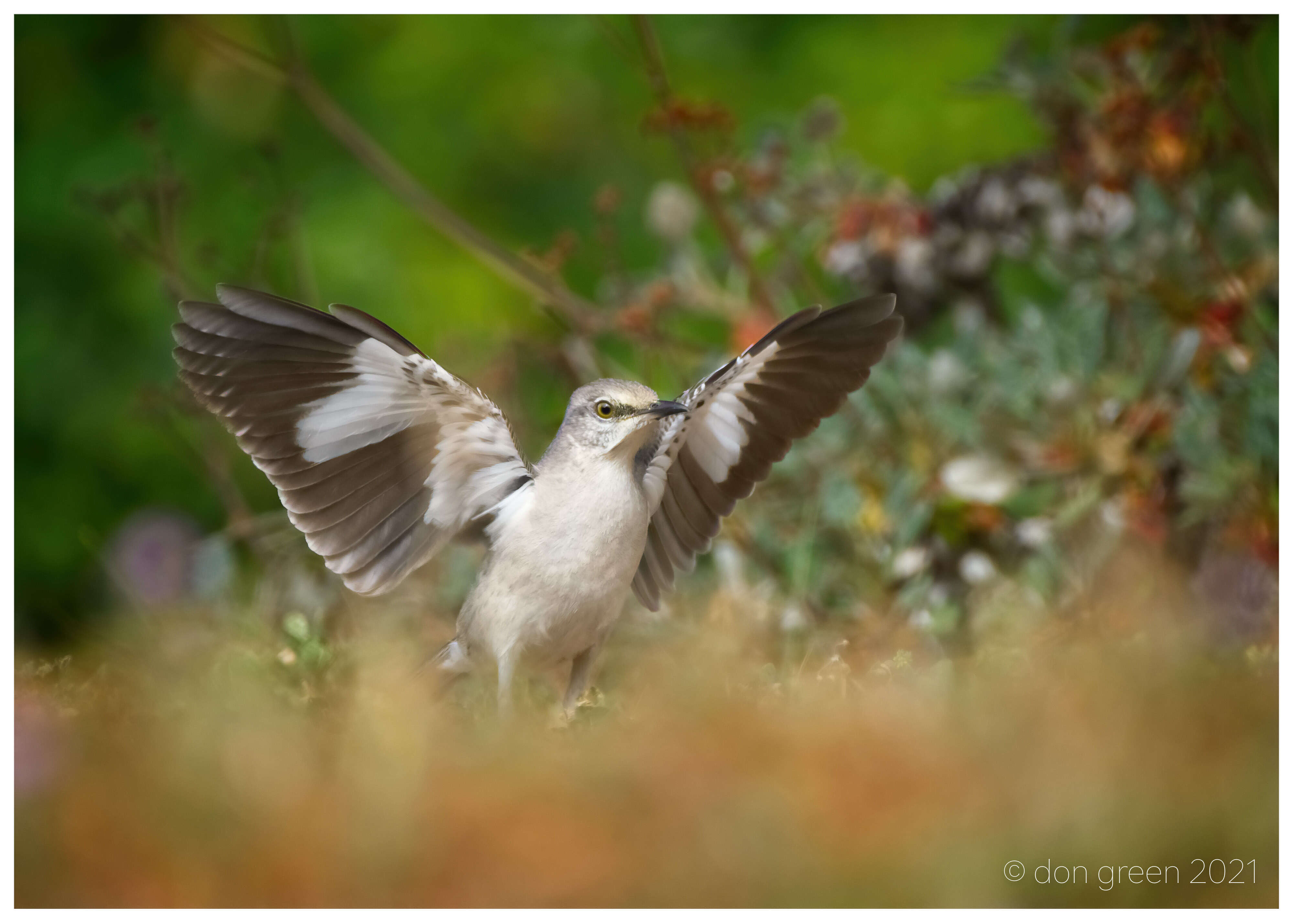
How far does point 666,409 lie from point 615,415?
3.7 inches

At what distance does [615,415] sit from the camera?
6.43 ft

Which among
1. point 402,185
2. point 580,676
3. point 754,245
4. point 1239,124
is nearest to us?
point 580,676

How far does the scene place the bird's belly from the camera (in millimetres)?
1918

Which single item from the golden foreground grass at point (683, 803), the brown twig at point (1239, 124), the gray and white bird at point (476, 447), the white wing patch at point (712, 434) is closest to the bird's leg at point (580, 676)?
the gray and white bird at point (476, 447)

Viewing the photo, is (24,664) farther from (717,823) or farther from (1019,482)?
(1019,482)

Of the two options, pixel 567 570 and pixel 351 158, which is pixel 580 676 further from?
pixel 351 158

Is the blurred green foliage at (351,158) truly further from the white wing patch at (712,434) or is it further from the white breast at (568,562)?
the white breast at (568,562)

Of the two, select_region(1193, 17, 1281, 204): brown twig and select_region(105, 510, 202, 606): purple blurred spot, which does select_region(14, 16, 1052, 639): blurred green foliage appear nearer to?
select_region(105, 510, 202, 606): purple blurred spot

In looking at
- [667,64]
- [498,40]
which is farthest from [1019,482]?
[498,40]

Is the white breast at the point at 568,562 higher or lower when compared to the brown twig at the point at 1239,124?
lower

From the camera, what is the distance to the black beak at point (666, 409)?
1.89 metres

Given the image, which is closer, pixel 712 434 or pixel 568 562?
pixel 568 562

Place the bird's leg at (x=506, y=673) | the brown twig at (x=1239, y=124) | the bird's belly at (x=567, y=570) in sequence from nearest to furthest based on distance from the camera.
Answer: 1. the bird's leg at (x=506, y=673)
2. the bird's belly at (x=567, y=570)
3. the brown twig at (x=1239, y=124)

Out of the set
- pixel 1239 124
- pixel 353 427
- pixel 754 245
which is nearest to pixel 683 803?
pixel 353 427
